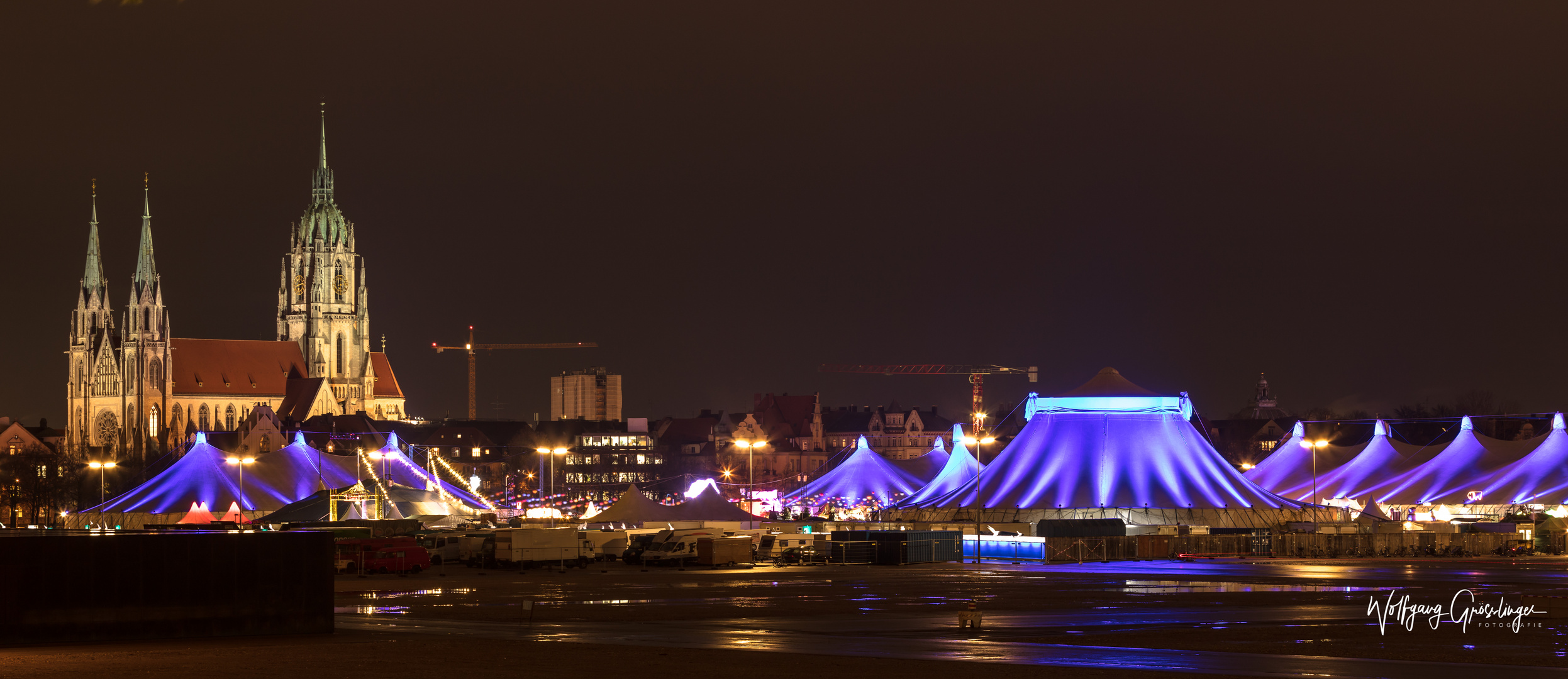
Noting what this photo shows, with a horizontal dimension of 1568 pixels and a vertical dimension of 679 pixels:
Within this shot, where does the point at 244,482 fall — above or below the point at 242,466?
below

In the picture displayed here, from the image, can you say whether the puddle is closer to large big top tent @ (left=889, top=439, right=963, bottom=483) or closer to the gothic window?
large big top tent @ (left=889, top=439, right=963, bottom=483)

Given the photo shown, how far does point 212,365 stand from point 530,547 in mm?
146078

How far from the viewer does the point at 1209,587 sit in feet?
114

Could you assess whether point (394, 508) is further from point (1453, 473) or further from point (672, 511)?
point (1453, 473)

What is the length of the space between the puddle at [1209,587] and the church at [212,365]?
14292cm

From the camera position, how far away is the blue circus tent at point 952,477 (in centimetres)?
6788

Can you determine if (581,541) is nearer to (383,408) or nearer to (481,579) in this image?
(481,579)

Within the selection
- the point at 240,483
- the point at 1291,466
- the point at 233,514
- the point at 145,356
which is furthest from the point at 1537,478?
the point at 145,356

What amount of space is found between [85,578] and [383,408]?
177294mm

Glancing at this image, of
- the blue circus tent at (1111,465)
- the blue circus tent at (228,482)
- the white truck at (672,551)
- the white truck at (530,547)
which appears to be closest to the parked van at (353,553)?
the white truck at (530,547)

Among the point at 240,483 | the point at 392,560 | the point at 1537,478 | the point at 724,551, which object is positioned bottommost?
the point at 724,551

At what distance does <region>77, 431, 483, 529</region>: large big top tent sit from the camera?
77375 mm

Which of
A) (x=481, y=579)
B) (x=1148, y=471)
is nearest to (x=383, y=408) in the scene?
(x=1148, y=471)

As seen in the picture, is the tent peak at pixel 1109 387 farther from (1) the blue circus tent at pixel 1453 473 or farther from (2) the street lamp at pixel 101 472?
(2) the street lamp at pixel 101 472
